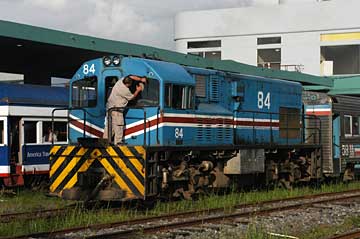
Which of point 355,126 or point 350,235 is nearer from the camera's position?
point 350,235

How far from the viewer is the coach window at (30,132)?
685 inches

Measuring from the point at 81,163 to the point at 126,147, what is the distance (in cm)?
127

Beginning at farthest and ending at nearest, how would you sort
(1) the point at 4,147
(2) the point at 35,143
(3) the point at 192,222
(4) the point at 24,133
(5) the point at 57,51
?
(5) the point at 57,51 < (2) the point at 35,143 < (4) the point at 24,133 < (1) the point at 4,147 < (3) the point at 192,222

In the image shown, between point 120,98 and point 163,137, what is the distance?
123cm

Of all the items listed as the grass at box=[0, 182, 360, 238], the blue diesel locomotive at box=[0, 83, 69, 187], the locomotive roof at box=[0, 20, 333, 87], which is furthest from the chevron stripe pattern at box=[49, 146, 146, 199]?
the locomotive roof at box=[0, 20, 333, 87]

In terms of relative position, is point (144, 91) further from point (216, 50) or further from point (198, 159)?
point (216, 50)

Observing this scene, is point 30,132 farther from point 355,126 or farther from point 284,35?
point 284,35

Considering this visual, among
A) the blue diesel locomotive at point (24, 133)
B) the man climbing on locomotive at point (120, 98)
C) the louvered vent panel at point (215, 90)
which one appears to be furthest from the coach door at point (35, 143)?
the louvered vent panel at point (215, 90)

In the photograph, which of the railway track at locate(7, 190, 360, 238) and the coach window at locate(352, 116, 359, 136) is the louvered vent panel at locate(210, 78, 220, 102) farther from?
the coach window at locate(352, 116, 359, 136)

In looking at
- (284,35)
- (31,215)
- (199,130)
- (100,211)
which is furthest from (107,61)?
(284,35)

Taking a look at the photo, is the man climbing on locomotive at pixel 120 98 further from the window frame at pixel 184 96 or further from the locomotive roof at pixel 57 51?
the locomotive roof at pixel 57 51

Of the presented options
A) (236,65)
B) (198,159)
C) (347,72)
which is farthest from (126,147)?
(347,72)

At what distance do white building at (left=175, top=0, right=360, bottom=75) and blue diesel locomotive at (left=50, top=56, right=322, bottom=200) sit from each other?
33.5 m

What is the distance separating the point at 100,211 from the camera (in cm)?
1241
